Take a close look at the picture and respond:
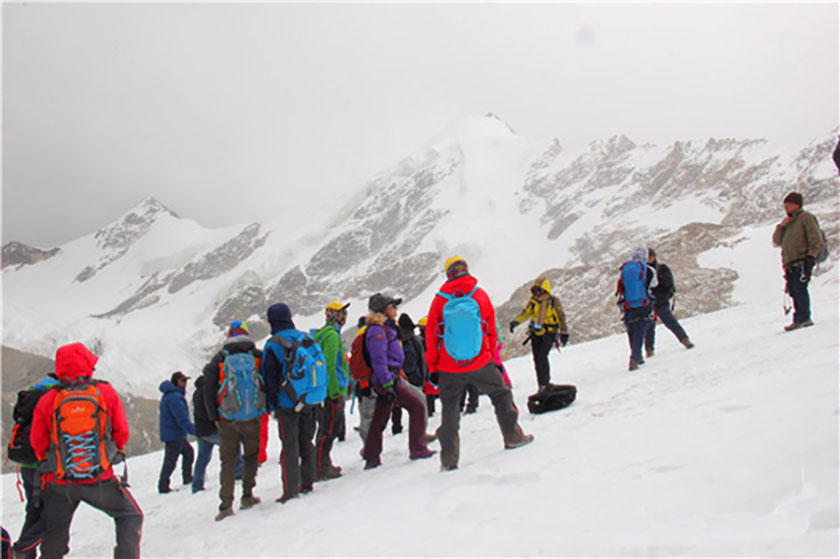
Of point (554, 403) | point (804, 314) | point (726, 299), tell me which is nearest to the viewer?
point (554, 403)

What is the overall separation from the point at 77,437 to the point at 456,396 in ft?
10.7

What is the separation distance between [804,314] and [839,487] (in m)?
6.28

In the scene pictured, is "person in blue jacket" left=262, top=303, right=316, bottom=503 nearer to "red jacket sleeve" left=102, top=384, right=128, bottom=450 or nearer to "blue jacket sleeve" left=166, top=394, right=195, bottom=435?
"red jacket sleeve" left=102, top=384, right=128, bottom=450

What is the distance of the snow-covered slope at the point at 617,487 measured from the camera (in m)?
2.58

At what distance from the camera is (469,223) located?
14188 centimetres

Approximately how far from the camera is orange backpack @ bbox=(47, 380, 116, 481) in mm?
4129

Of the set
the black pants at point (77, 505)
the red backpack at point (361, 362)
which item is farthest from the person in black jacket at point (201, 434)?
the black pants at point (77, 505)

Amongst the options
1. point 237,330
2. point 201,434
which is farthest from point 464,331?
point 201,434

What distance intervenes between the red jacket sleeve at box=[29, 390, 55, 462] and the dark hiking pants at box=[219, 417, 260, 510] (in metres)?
1.79

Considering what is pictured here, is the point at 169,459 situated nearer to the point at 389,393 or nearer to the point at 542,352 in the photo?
the point at 389,393

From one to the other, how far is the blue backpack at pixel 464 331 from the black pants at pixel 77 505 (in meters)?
3.01

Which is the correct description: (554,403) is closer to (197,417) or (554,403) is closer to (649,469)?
(649,469)

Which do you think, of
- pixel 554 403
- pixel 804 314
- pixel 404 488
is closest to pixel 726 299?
pixel 804 314

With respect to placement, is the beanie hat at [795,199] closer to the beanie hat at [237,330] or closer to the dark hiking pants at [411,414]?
the dark hiking pants at [411,414]
